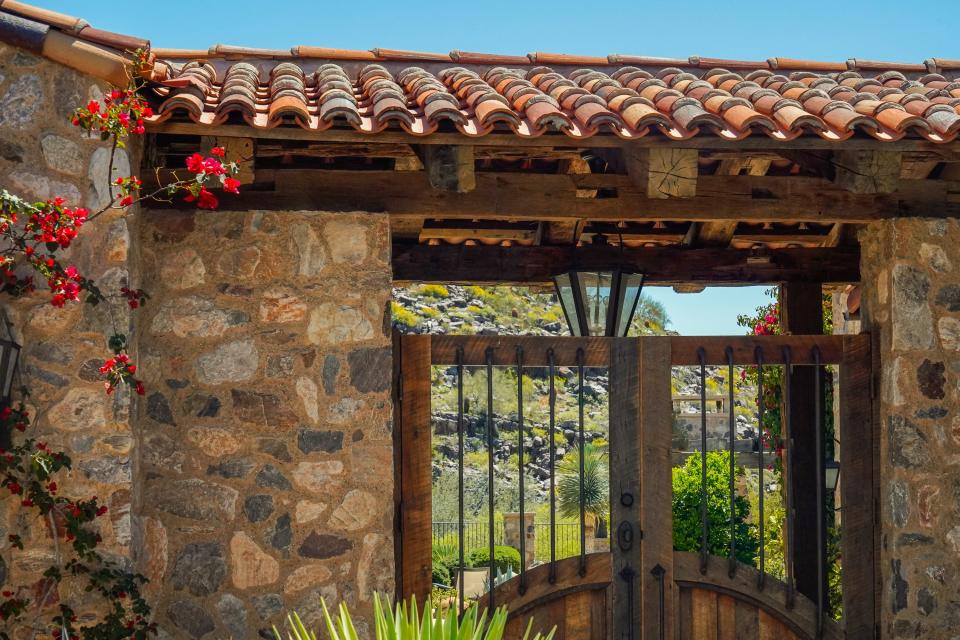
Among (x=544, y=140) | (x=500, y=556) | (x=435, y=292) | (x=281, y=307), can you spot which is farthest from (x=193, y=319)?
(x=435, y=292)

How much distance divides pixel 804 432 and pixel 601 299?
240 cm

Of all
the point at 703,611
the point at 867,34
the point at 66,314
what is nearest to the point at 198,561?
the point at 66,314

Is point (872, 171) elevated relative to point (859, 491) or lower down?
elevated

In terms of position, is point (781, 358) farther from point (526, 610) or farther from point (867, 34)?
point (867, 34)

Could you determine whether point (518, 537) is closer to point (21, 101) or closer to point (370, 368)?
point (370, 368)

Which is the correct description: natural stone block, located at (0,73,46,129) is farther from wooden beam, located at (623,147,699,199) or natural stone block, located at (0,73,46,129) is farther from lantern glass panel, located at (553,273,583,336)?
lantern glass panel, located at (553,273,583,336)

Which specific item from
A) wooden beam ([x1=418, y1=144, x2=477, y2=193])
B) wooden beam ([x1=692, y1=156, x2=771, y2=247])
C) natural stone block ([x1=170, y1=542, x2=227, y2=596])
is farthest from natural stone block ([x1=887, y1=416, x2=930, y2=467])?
natural stone block ([x1=170, y1=542, x2=227, y2=596])

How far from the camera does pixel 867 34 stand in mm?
65688

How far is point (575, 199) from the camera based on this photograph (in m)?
5.30

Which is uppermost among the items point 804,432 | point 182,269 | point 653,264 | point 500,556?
point 653,264

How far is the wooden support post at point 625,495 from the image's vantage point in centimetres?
536

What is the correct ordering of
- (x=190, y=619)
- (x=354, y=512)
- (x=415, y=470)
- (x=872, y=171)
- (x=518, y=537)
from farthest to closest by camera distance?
(x=518, y=537), (x=415, y=470), (x=872, y=171), (x=354, y=512), (x=190, y=619)

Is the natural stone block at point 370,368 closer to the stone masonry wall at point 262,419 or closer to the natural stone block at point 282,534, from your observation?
the stone masonry wall at point 262,419

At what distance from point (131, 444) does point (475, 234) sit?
3.09 meters
